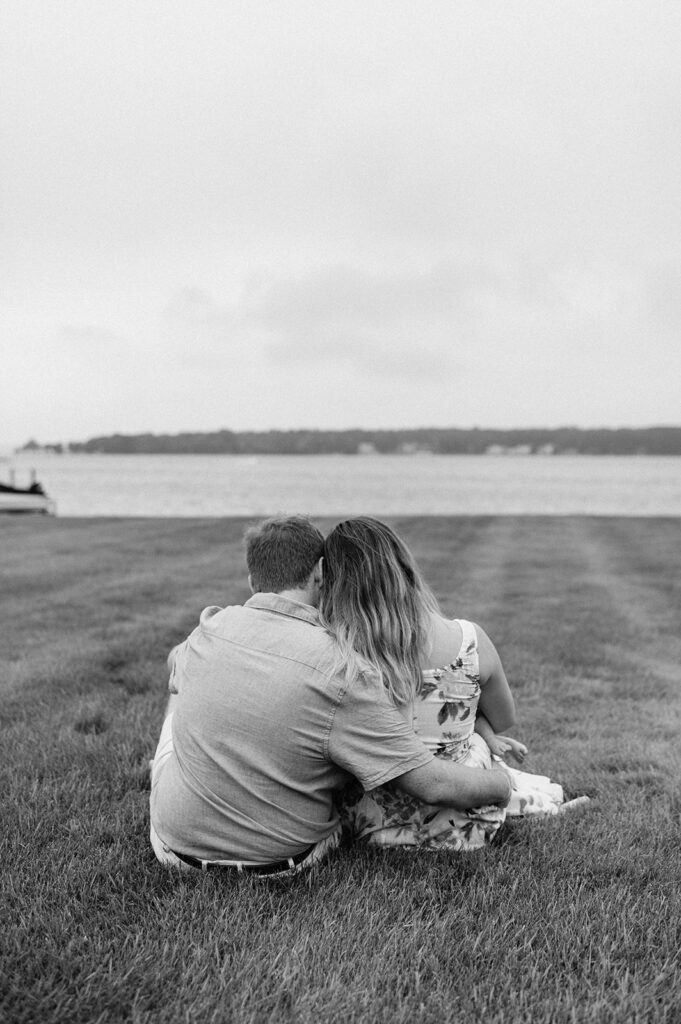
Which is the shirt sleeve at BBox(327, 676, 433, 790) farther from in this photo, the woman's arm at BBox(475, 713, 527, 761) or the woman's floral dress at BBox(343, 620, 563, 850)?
the woman's arm at BBox(475, 713, 527, 761)

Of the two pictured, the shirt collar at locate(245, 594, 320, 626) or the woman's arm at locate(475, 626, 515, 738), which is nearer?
the shirt collar at locate(245, 594, 320, 626)

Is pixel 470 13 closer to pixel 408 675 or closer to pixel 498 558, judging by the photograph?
pixel 498 558

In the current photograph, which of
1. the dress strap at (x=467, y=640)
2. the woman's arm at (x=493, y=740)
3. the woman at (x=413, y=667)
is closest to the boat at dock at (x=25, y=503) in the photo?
the woman's arm at (x=493, y=740)

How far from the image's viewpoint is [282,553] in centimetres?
277

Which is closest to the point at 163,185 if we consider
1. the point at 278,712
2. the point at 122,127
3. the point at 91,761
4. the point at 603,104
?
the point at 122,127

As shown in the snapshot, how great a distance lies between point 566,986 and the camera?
2.29 m

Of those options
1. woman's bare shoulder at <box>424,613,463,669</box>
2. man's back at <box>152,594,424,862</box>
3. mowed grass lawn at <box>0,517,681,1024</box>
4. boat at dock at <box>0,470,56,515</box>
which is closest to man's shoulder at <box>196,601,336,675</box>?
man's back at <box>152,594,424,862</box>

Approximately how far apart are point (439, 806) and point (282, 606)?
1051 millimetres

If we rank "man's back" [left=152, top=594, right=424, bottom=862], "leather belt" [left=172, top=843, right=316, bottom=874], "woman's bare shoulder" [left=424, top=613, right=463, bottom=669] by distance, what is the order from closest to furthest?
"man's back" [left=152, top=594, right=424, bottom=862] < "leather belt" [left=172, top=843, right=316, bottom=874] < "woman's bare shoulder" [left=424, top=613, right=463, bottom=669]

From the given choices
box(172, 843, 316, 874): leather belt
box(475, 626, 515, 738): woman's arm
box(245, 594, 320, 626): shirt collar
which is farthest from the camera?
box(475, 626, 515, 738): woman's arm

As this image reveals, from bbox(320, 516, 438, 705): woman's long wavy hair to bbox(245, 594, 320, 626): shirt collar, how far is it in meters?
0.11

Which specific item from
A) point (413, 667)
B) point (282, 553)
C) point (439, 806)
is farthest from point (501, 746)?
point (282, 553)

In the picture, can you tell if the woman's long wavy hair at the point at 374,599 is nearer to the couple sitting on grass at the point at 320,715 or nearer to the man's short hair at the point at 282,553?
the couple sitting on grass at the point at 320,715

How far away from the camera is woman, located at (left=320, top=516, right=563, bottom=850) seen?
9.20ft
